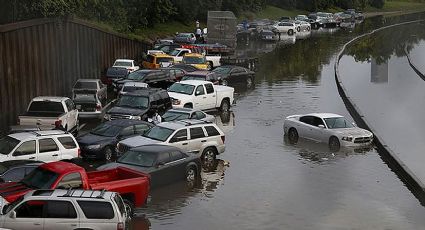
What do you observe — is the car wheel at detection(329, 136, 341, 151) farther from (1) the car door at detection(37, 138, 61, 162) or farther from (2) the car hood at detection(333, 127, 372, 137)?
(1) the car door at detection(37, 138, 61, 162)

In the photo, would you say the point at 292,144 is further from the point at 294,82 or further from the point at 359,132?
the point at 294,82

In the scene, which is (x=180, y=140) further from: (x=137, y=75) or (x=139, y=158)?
(x=137, y=75)

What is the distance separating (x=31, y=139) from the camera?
21.5m

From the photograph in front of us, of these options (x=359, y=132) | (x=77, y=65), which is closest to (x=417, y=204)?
(x=359, y=132)

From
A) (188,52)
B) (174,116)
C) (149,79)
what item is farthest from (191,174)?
(188,52)

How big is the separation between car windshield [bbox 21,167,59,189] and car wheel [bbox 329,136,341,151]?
1374cm

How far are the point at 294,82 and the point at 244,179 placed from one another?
1063 inches

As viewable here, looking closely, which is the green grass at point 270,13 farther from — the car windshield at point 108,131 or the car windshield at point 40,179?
the car windshield at point 40,179

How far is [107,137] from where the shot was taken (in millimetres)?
25078

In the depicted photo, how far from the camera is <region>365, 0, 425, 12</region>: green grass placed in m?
156

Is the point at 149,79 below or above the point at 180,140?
above

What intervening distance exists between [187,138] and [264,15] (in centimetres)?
9184

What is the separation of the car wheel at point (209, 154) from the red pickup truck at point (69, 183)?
19.9 ft

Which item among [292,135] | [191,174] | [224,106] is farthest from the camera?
[224,106]
